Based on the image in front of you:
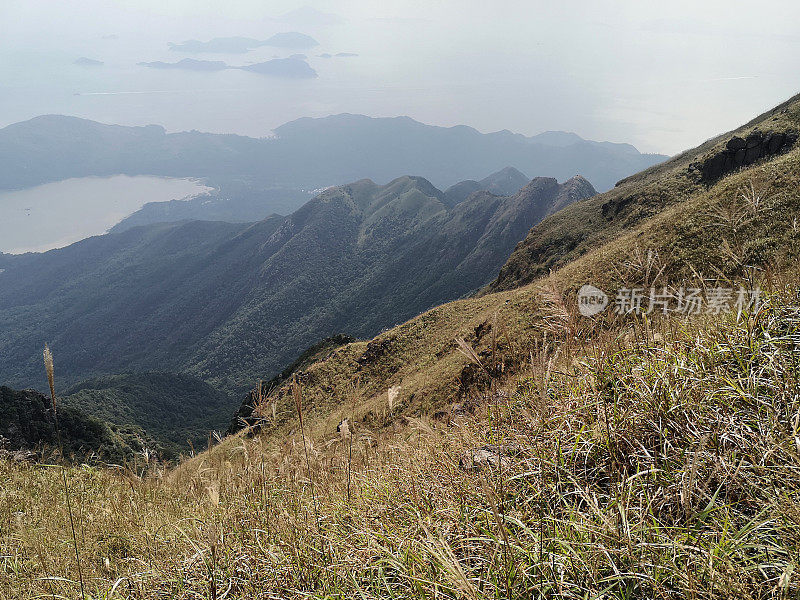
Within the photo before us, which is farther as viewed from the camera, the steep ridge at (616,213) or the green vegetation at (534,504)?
the steep ridge at (616,213)

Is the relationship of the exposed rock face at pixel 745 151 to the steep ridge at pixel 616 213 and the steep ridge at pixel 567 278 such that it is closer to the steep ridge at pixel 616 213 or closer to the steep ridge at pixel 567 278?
the steep ridge at pixel 616 213

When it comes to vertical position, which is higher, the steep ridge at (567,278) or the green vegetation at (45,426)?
the steep ridge at (567,278)

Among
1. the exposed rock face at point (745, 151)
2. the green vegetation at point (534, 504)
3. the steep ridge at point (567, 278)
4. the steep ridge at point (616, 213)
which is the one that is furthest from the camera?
the steep ridge at point (616, 213)

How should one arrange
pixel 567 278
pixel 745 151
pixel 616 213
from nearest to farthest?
pixel 567 278 < pixel 745 151 < pixel 616 213

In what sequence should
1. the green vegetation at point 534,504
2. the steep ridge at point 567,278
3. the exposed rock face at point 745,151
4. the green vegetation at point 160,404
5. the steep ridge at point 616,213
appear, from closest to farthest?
the green vegetation at point 534,504 < the steep ridge at point 567,278 < the exposed rock face at point 745,151 < the steep ridge at point 616,213 < the green vegetation at point 160,404

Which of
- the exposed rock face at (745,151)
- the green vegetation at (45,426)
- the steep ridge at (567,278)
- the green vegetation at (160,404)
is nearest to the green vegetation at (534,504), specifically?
the steep ridge at (567,278)

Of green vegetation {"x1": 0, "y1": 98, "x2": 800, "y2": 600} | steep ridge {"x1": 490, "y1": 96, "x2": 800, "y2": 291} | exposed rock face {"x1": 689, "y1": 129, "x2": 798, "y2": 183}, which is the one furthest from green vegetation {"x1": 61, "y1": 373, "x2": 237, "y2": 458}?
exposed rock face {"x1": 689, "y1": 129, "x2": 798, "y2": 183}

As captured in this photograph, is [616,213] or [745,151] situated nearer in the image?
[745,151]

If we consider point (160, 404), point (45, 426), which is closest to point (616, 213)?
point (45, 426)

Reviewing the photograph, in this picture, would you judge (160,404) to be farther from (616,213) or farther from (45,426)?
(616,213)

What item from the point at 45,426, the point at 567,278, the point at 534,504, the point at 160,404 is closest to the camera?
the point at 534,504

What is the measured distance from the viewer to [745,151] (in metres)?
38.8

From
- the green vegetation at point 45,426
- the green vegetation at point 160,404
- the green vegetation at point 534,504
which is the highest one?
the green vegetation at point 534,504

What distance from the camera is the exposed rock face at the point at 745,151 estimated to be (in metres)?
35.0
